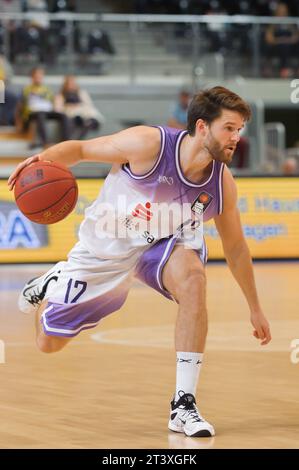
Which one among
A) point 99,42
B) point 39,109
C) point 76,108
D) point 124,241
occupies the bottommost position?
point 124,241

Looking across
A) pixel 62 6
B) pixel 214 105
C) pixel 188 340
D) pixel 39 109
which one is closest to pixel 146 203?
pixel 214 105

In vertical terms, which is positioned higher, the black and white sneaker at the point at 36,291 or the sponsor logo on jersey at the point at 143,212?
the sponsor logo on jersey at the point at 143,212

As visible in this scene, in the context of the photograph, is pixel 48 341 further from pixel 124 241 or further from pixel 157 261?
pixel 157 261

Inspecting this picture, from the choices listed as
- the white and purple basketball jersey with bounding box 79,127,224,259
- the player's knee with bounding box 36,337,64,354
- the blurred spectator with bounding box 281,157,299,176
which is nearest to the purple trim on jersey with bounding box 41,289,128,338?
the player's knee with bounding box 36,337,64,354

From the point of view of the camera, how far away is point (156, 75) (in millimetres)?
20875

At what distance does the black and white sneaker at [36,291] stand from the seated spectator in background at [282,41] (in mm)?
14239

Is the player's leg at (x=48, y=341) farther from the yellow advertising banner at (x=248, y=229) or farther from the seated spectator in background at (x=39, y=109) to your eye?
the seated spectator in background at (x=39, y=109)

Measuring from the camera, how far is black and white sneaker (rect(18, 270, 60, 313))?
6395 millimetres

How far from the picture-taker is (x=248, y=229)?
15.9 metres

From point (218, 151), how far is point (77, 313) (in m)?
1.21

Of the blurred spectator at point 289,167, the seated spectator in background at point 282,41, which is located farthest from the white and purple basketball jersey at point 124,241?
the seated spectator in background at point 282,41

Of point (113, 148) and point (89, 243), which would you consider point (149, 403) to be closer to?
point (89, 243)

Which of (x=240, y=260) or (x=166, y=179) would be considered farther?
(x=240, y=260)

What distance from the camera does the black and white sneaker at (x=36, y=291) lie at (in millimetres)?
6395
